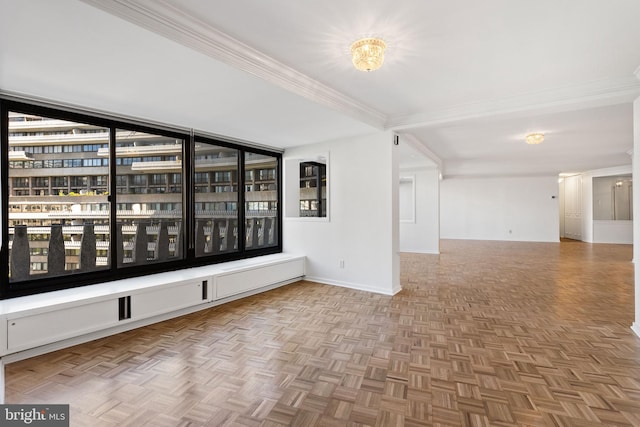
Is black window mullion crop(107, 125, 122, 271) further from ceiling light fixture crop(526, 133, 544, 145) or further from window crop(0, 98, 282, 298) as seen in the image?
A: ceiling light fixture crop(526, 133, 544, 145)

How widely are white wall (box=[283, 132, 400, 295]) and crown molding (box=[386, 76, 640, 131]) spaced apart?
38.3 inches

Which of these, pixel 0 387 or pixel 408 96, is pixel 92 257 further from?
pixel 408 96

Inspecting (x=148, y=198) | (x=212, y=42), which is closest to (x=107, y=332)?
(x=148, y=198)

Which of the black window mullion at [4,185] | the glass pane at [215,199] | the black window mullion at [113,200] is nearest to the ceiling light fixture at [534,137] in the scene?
the glass pane at [215,199]

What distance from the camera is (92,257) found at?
353 cm

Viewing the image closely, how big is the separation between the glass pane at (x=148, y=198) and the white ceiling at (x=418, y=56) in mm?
1092

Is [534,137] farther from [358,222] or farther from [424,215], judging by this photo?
[424,215]

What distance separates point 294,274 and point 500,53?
13.4ft

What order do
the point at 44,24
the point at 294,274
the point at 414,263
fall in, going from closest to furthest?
the point at 44,24
the point at 294,274
the point at 414,263

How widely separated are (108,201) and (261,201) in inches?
95.8

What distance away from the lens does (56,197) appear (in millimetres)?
3367

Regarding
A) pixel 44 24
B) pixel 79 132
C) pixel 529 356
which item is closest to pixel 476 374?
pixel 529 356

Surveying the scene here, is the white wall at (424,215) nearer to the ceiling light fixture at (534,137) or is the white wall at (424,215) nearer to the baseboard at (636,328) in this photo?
the ceiling light fixture at (534,137)

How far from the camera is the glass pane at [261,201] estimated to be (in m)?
5.36
